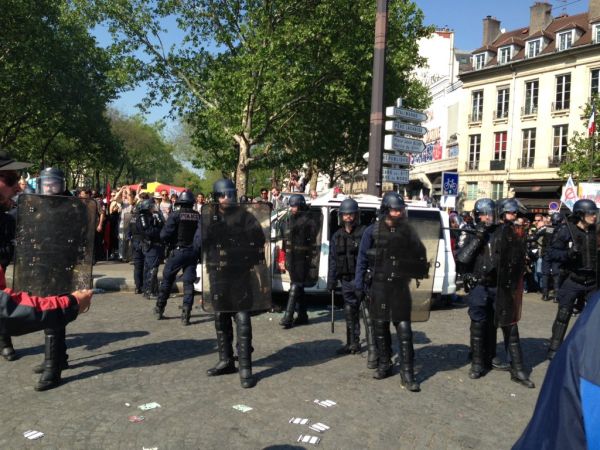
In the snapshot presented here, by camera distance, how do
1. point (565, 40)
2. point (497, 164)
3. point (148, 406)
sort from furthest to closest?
point (497, 164) < point (565, 40) < point (148, 406)

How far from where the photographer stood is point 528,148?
124 feet

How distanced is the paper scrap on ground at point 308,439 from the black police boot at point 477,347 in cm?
231

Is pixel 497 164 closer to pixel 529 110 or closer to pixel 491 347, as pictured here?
pixel 529 110

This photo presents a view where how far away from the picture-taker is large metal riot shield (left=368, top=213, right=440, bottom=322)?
5.18 m

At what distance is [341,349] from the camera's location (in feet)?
21.0

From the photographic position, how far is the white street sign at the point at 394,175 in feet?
36.7

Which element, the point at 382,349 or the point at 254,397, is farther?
the point at 382,349

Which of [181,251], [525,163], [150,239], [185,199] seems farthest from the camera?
[525,163]

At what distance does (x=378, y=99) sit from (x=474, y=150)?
32.9 m

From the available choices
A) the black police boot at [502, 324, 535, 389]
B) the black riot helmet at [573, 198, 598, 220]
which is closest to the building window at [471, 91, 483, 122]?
the black riot helmet at [573, 198, 598, 220]

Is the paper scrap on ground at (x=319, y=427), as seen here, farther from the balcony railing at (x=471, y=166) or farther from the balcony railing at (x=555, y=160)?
the balcony railing at (x=471, y=166)

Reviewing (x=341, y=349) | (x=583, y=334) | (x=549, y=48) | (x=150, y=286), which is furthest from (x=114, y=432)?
(x=549, y=48)

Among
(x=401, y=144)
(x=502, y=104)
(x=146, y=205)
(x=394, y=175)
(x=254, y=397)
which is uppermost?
Answer: (x=502, y=104)

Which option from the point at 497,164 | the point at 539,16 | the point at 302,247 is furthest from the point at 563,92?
the point at 302,247
